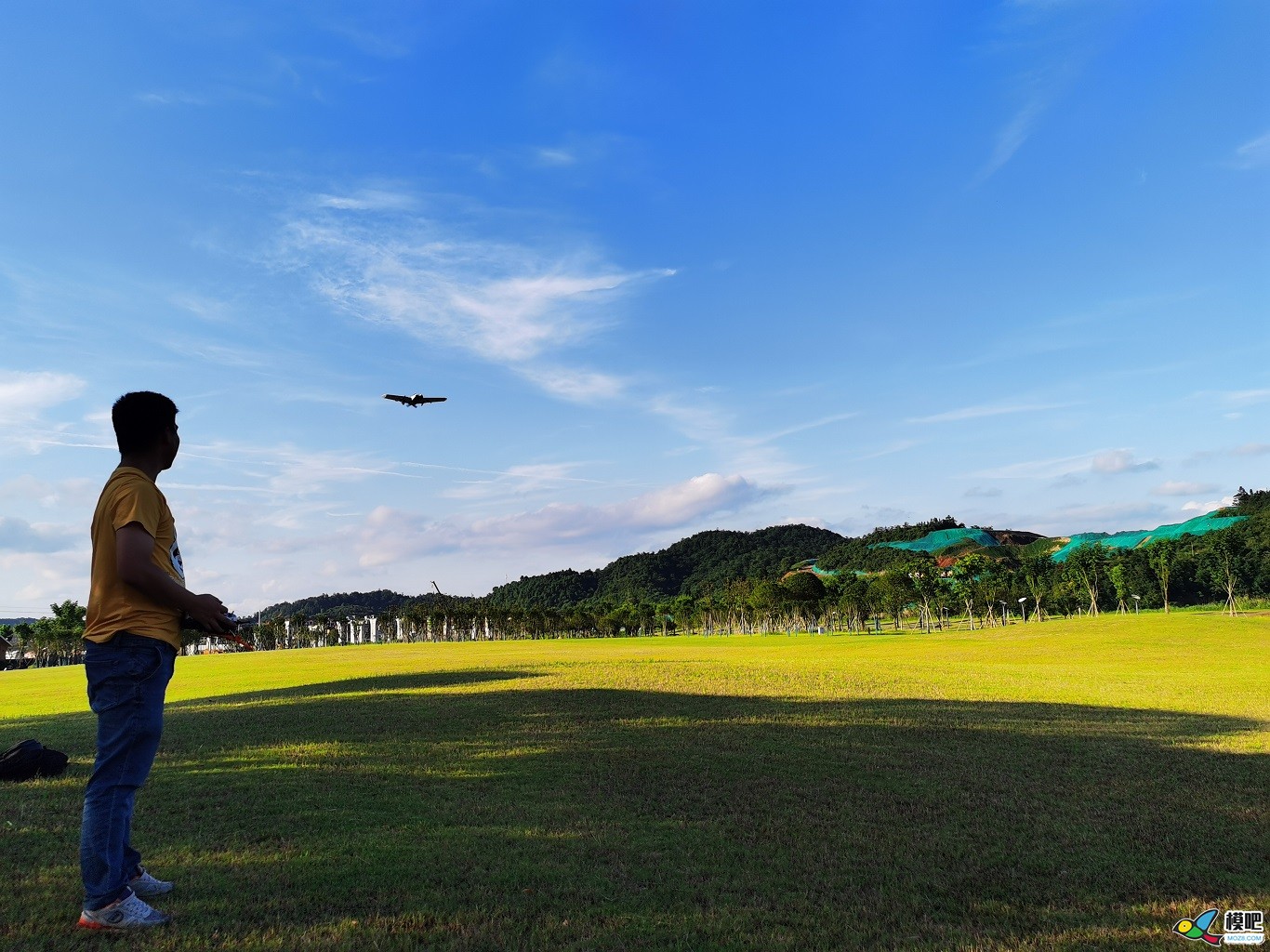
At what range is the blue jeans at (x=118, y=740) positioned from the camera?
16.6 feet

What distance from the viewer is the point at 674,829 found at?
7.37 meters

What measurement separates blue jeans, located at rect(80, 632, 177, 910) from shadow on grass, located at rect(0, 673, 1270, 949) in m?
0.60

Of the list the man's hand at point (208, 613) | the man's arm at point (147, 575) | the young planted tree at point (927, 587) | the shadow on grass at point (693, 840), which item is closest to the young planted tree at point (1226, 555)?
the young planted tree at point (927, 587)

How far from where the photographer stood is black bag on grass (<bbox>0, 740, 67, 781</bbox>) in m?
9.84

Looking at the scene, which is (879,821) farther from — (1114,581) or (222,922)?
(1114,581)

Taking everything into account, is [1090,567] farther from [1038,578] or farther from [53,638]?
[53,638]

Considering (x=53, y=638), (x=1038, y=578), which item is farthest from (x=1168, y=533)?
(x=53, y=638)

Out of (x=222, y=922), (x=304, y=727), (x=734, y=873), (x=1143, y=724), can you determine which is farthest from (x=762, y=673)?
(x=222, y=922)

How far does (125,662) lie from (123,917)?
1.67 m

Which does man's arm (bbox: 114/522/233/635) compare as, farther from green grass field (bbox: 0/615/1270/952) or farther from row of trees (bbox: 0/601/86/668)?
row of trees (bbox: 0/601/86/668)

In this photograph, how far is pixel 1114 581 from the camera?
320ft

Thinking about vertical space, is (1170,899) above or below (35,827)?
below

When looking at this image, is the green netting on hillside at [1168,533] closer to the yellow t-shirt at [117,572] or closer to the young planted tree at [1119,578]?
the young planted tree at [1119,578]

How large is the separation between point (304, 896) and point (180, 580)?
8.33 feet
